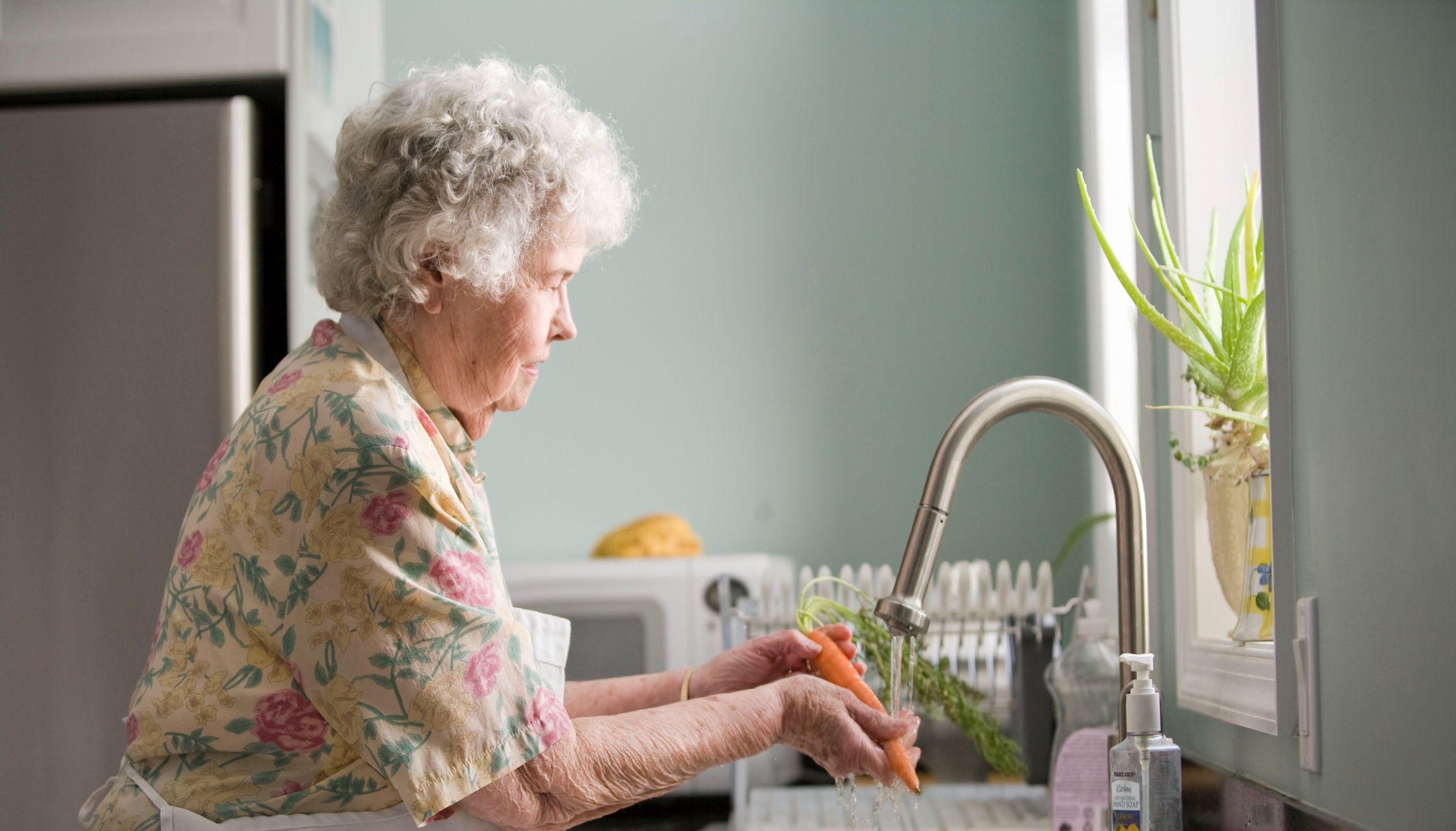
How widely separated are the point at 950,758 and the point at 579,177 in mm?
947

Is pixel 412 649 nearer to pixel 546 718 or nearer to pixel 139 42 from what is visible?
pixel 546 718

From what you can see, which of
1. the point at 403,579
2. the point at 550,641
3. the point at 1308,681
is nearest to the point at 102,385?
the point at 550,641

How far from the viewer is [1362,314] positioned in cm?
77

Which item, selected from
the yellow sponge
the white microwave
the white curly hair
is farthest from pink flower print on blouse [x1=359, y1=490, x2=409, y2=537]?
the yellow sponge

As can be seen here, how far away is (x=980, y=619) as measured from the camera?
1395 mm

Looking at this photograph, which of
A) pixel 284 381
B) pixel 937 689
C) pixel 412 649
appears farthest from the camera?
pixel 937 689

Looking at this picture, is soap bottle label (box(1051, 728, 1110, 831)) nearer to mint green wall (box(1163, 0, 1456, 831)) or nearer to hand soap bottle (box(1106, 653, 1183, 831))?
mint green wall (box(1163, 0, 1456, 831))

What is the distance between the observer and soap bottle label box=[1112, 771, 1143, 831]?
81 centimetres

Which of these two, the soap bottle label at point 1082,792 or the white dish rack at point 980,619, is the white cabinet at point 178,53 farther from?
the soap bottle label at point 1082,792

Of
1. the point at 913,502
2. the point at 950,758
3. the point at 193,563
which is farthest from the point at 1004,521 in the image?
the point at 193,563

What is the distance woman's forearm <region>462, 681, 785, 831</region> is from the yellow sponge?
0.83 meters

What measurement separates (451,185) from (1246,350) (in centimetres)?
72

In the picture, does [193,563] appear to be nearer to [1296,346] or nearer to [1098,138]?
[1296,346]

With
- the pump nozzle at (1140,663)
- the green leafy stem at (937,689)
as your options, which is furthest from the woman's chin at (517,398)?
the pump nozzle at (1140,663)
